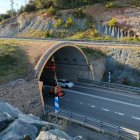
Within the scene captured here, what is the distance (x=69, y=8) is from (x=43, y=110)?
4984 centimetres

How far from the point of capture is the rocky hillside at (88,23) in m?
63.3

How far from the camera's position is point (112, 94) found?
109 ft

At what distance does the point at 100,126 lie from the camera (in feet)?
75.3

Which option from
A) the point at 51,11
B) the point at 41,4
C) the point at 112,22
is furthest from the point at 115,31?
the point at 41,4

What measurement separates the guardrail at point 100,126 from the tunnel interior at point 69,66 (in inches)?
523

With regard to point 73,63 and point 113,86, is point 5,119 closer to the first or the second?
point 113,86

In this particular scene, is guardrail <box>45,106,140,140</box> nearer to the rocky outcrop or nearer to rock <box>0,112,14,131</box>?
rock <box>0,112,14,131</box>

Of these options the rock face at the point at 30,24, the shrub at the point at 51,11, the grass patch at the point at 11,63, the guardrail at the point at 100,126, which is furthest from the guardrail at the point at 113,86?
the shrub at the point at 51,11

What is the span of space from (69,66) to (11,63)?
12.4m

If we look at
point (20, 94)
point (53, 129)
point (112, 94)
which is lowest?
point (112, 94)

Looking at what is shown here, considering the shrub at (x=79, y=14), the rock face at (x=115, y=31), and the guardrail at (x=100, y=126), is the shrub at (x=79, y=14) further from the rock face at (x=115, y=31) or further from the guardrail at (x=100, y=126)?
the guardrail at (x=100, y=126)

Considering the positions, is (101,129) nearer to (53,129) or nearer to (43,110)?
(43,110)

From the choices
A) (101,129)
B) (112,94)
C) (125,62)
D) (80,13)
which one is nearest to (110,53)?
(125,62)

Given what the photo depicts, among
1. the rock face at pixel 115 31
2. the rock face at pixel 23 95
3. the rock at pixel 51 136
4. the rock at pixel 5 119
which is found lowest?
the rock face at pixel 23 95
